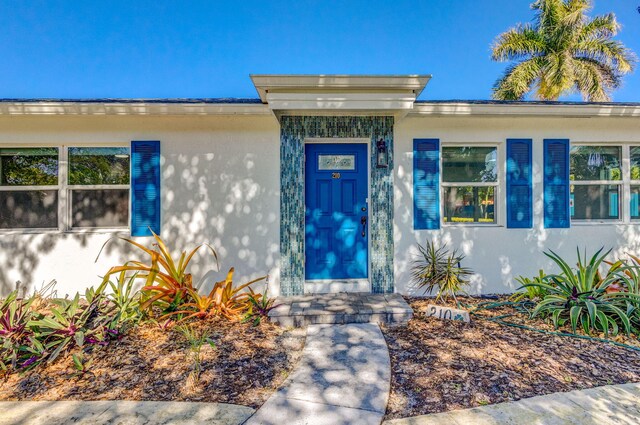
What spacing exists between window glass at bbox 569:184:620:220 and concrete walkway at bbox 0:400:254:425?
17.8ft

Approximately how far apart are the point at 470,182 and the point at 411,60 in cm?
818

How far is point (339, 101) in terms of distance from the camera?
12.3ft

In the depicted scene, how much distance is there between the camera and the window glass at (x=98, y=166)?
440 centimetres

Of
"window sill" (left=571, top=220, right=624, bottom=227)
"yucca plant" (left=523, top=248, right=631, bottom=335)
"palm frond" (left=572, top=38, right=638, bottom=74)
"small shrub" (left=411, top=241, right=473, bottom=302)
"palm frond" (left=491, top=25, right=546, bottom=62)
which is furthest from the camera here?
"palm frond" (left=491, top=25, right=546, bottom=62)

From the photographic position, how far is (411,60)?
10938 millimetres

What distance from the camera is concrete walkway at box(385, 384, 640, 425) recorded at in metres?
1.87

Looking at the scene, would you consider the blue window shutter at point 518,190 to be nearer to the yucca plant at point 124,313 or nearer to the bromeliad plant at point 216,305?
the bromeliad plant at point 216,305

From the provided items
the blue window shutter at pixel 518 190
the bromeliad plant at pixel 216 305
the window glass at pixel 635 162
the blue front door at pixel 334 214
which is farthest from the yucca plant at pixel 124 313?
the window glass at pixel 635 162

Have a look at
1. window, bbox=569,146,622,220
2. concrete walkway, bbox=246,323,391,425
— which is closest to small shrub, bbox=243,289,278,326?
concrete walkway, bbox=246,323,391,425

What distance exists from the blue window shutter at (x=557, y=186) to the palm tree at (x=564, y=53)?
31.9ft

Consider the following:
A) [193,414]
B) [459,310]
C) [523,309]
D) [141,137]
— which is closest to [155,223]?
[141,137]

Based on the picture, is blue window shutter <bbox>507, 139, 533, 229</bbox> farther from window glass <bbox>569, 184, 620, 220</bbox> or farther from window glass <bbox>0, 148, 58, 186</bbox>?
window glass <bbox>0, 148, 58, 186</bbox>

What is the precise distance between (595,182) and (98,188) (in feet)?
24.6

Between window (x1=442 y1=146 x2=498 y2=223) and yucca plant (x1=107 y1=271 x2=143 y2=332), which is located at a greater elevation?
window (x1=442 y1=146 x2=498 y2=223)
